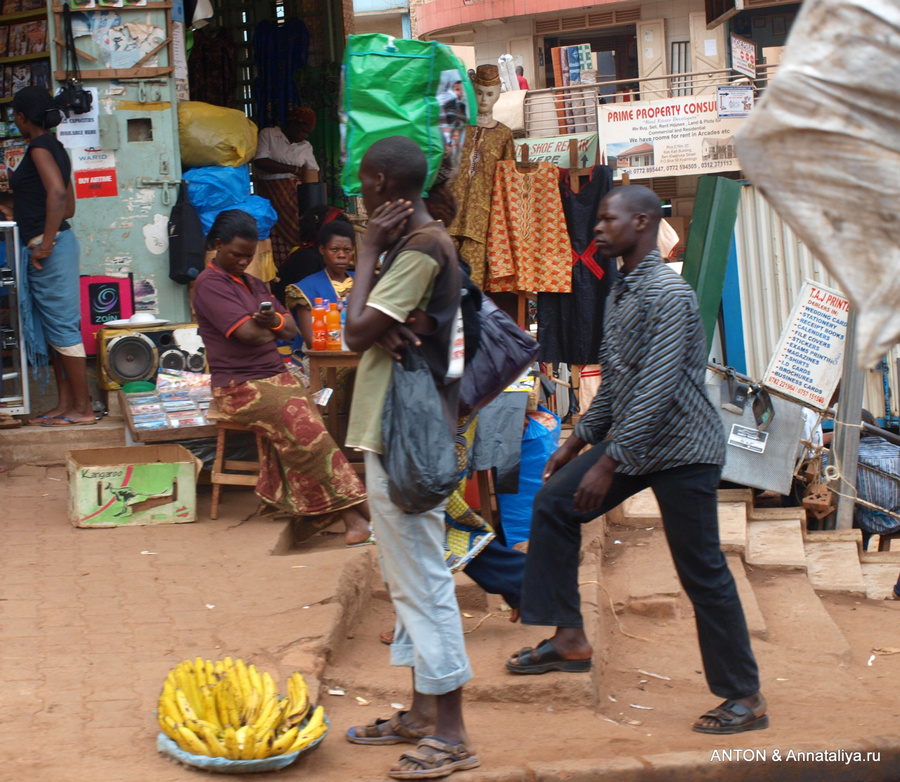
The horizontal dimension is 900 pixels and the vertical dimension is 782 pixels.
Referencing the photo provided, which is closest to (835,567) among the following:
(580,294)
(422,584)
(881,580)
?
(881,580)

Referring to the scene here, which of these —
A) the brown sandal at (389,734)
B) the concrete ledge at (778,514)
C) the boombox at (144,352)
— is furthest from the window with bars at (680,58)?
the brown sandal at (389,734)

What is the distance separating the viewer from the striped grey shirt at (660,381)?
3254 mm

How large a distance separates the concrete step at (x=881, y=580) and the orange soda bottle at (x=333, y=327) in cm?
375

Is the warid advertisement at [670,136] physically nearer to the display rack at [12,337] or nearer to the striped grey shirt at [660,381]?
the display rack at [12,337]

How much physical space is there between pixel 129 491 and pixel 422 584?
2955mm

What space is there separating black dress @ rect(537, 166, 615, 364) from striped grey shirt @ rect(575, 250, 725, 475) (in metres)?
3.52

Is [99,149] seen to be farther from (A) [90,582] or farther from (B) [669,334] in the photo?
(B) [669,334]

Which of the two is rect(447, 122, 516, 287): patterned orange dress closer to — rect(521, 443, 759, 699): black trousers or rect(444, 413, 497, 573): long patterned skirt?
rect(444, 413, 497, 573): long patterned skirt

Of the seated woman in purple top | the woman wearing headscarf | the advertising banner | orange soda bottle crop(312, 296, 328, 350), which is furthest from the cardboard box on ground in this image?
the advertising banner

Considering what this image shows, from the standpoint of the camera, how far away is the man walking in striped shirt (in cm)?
327

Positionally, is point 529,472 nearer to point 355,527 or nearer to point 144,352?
point 355,527

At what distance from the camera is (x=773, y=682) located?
4.25 metres

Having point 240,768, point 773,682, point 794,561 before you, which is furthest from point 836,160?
point 794,561

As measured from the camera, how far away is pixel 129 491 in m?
5.34
